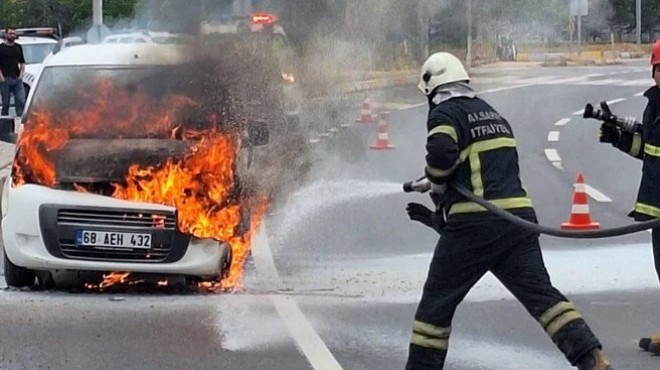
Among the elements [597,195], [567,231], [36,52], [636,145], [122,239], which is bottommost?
[597,195]

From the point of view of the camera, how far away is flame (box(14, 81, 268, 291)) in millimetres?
8211

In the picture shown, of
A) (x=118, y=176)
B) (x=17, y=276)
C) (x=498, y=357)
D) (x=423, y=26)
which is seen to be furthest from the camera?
(x=423, y=26)

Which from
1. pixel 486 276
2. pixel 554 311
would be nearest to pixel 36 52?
pixel 486 276

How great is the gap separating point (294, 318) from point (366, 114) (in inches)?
430

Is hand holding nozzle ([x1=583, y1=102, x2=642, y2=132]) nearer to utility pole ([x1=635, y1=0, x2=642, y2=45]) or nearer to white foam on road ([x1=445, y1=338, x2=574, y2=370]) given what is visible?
white foam on road ([x1=445, y1=338, x2=574, y2=370])

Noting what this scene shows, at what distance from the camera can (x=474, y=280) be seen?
5.75 metres

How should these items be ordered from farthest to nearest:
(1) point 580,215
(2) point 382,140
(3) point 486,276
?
1. (2) point 382,140
2. (1) point 580,215
3. (3) point 486,276

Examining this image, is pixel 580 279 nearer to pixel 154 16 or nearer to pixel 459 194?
pixel 459 194

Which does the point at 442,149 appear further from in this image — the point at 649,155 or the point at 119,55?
the point at 119,55

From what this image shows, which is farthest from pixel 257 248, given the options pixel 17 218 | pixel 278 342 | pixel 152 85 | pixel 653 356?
pixel 653 356

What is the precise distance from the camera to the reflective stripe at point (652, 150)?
21.4 feet

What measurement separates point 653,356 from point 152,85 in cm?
405

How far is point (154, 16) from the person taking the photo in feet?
37.0

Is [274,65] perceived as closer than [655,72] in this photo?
No
